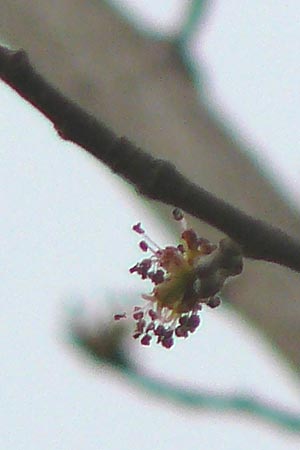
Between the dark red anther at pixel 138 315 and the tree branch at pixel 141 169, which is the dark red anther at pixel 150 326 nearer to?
the dark red anther at pixel 138 315

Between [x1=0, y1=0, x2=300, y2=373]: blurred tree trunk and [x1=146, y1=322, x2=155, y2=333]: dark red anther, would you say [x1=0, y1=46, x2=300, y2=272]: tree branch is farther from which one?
[x1=0, y1=0, x2=300, y2=373]: blurred tree trunk

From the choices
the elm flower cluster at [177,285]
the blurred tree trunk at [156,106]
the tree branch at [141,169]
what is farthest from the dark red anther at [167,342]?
the blurred tree trunk at [156,106]

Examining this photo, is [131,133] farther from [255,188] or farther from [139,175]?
[139,175]

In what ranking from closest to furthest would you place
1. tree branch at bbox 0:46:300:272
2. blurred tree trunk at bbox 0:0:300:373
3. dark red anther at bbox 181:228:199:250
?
tree branch at bbox 0:46:300:272 → dark red anther at bbox 181:228:199:250 → blurred tree trunk at bbox 0:0:300:373

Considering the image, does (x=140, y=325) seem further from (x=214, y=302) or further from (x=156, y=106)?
(x=156, y=106)

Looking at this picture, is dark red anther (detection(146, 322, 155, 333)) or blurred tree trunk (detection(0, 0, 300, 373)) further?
blurred tree trunk (detection(0, 0, 300, 373))

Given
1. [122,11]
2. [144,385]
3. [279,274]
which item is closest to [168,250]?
[279,274]

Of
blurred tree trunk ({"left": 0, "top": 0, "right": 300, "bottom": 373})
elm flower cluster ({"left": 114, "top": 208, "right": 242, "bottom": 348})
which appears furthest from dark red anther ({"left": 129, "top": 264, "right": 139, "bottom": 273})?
blurred tree trunk ({"left": 0, "top": 0, "right": 300, "bottom": 373})
